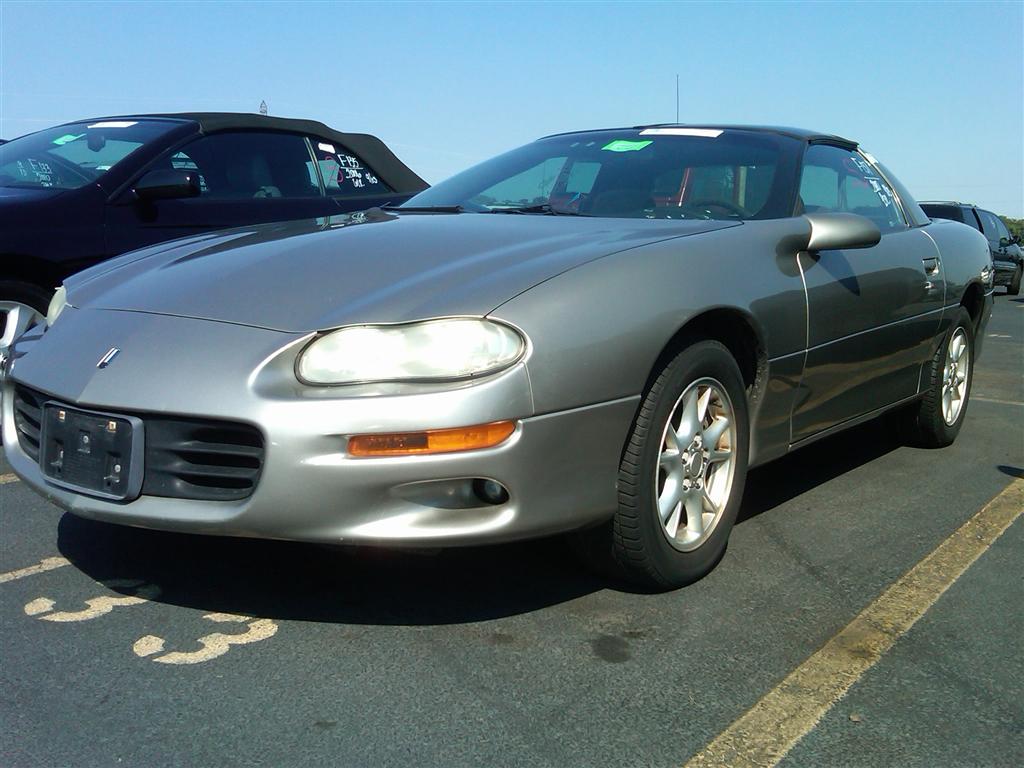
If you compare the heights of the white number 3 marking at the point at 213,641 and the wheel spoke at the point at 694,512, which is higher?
the wheel spoke at the point at 694,512

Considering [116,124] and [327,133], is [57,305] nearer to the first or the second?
[116,124]

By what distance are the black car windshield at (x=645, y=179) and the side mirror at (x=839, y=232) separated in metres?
0.16

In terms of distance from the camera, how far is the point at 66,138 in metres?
5.53

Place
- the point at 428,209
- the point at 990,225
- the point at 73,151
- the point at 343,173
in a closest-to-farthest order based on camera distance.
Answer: the point at 428,209
the point at 73,151
the point at 343,173
the point at 990,225

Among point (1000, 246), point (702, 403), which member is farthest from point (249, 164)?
point (1000, 246)

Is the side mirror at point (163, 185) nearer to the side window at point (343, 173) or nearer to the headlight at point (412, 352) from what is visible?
the side window at point (343, 173)

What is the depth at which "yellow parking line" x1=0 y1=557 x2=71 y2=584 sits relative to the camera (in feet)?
9.96

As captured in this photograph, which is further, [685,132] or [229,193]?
[229,193]

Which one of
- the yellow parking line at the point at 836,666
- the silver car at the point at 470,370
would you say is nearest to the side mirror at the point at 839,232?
the silver car at the point at 470,370

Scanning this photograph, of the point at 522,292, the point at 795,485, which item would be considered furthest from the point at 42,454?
the point at 795,485

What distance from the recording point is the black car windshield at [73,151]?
5.18 meters

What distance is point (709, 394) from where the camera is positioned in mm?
3129

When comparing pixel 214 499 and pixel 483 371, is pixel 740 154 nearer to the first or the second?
pixel 483 371

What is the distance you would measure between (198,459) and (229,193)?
3.28m
